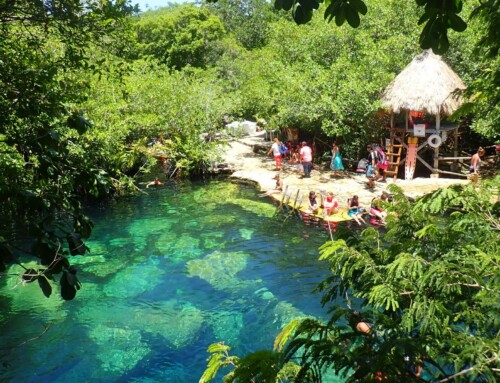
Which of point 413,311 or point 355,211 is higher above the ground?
point 413,311

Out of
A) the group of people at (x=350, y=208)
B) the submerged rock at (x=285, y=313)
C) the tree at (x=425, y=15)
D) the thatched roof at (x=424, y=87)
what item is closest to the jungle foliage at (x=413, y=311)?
the tree at (x=425, y=15)

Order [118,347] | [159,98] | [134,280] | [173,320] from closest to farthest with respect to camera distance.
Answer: [118,347]
[173,320]
[134,280]
[159,98]

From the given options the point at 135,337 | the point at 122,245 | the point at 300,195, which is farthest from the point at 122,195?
the point at 135,337

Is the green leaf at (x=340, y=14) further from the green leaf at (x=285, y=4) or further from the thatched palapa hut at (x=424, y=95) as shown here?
the thatched palapa hut at (x=424, y=95)

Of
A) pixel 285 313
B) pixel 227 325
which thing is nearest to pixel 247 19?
pixel 285 313

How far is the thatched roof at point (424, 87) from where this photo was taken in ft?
51.5

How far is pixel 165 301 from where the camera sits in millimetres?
9625

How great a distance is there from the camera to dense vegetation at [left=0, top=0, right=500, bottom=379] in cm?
311

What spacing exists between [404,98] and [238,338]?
1151 centimetres

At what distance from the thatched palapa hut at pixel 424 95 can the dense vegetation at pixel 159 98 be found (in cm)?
69

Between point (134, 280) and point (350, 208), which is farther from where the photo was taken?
point (350, 208)

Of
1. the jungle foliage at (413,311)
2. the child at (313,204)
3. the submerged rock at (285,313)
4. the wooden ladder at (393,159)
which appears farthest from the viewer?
the wooden ladder at (393,159)

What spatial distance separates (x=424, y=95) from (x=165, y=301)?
1183cm

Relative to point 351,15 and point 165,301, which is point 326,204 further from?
point 351,15
